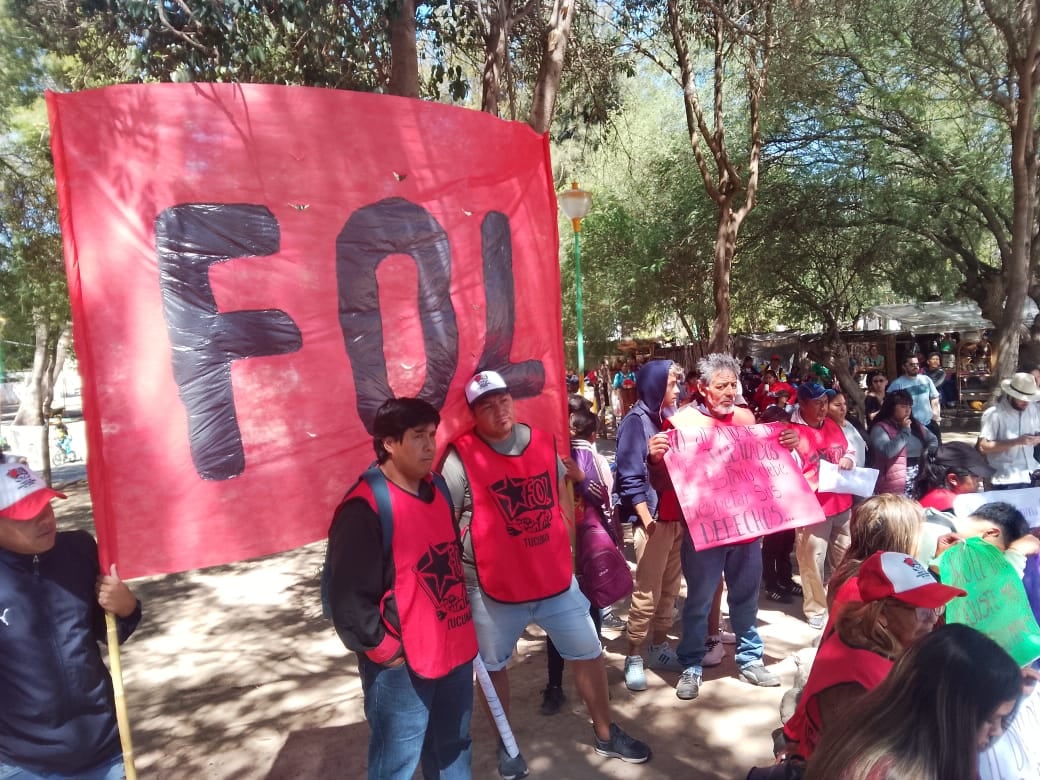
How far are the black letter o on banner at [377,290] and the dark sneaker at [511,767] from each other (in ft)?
5.23

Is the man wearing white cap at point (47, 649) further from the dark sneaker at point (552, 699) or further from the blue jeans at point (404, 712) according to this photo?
the dark sneaker at point (552, 699)

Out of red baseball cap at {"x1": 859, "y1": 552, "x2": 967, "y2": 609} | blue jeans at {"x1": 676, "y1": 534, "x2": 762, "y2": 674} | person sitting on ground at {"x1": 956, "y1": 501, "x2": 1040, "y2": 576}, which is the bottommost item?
blue jeans at {"x1": 676, "y1": 534, "x2": 762, "y2": 674}

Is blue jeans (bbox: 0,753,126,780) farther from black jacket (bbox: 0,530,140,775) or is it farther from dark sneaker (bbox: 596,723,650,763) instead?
dark sneaker (bbox: 596,723,650,763)

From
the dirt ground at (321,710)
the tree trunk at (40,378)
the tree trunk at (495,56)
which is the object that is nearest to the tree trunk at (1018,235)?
the dirt ground at (321,710)

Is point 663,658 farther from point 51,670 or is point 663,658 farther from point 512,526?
point 51,670

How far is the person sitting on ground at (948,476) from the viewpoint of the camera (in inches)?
153

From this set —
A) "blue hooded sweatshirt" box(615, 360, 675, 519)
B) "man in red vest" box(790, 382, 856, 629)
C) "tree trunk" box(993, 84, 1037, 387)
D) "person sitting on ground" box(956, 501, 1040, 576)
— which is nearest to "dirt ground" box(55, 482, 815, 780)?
"man in red vest" box(790, 382, 856, 629)

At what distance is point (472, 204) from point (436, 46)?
5.79m

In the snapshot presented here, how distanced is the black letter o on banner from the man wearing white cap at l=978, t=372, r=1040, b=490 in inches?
166

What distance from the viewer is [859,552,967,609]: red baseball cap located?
1.91 meters

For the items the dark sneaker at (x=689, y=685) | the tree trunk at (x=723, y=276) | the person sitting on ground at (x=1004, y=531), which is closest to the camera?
the person sitting on ground at (x=1004, y=531)

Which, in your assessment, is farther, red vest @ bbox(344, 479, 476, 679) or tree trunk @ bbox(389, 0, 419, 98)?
tree trunk @ bbox(389, 0, 419, 98)

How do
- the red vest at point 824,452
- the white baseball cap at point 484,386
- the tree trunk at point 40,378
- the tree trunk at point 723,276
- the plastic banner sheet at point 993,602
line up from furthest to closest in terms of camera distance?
1. the tree trunk at point 40,378
2. the tree trunk at point 723,276
3. the red vest at point 824,452
4. the white baseball cap at point 484,386
5. the plastic banner sheet at point 993,602

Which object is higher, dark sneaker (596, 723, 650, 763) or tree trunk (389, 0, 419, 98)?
tree trunk (389, 0, 419, 98)
